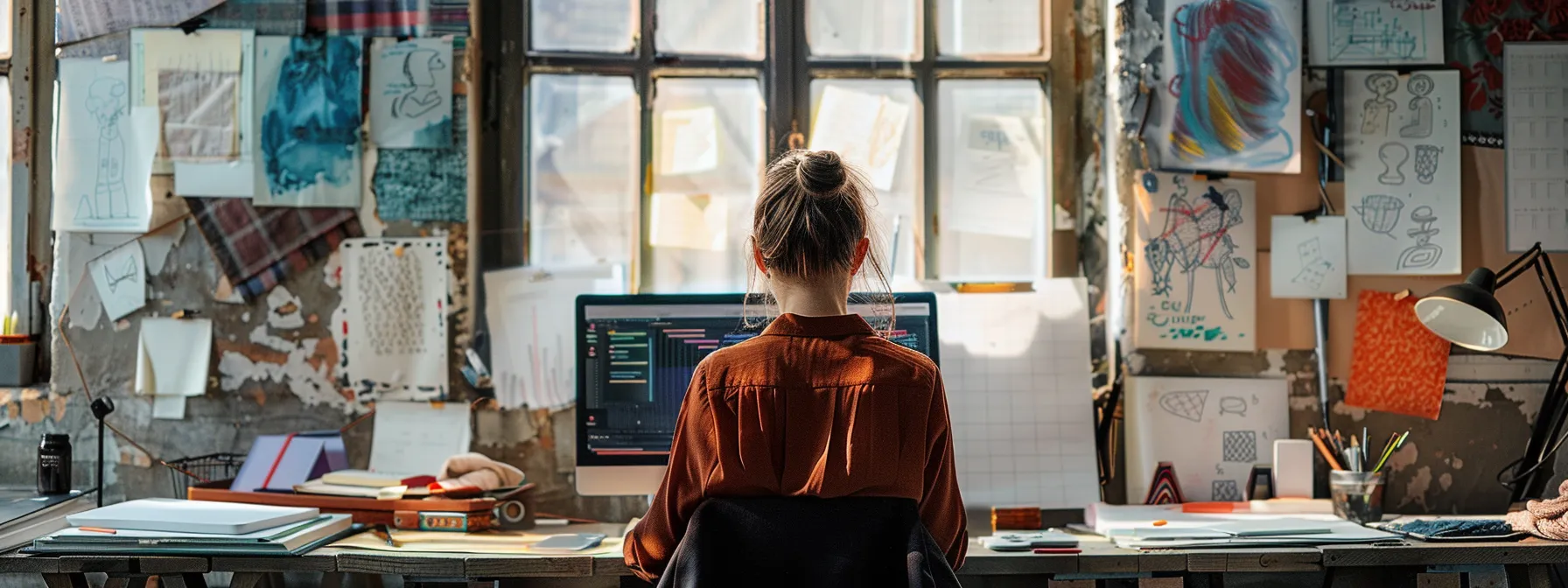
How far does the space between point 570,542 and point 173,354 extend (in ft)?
3.85

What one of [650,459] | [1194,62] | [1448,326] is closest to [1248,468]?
[1448,326]

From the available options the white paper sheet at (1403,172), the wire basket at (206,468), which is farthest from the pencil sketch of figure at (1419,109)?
the wire basket at (206,468)

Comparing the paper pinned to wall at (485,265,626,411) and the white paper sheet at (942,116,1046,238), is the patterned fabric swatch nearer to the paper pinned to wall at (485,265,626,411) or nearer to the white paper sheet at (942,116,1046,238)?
the paper pinned to wall at (485,265,626,411)

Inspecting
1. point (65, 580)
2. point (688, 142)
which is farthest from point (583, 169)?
point (65, 580)

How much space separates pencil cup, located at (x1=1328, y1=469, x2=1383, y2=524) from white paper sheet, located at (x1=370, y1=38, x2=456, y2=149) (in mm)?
2166

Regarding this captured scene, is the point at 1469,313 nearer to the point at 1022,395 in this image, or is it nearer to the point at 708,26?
the point at 1022,395

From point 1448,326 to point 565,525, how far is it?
6.49 ft

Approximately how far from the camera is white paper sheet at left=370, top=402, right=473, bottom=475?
275cm

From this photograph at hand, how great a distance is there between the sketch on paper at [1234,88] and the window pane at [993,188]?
33 centimetres

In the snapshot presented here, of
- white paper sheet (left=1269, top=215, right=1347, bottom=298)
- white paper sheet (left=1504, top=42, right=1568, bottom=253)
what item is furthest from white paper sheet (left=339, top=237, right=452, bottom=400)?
white paper sheet (left=1504, top=42, right=1568, bottom=253)

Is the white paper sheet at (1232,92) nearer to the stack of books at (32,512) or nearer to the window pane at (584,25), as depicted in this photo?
the window pane at (584,25)

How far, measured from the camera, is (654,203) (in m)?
2.84

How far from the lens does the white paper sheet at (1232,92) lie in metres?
2.70

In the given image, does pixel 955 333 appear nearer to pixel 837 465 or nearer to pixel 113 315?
pixel 837 465
